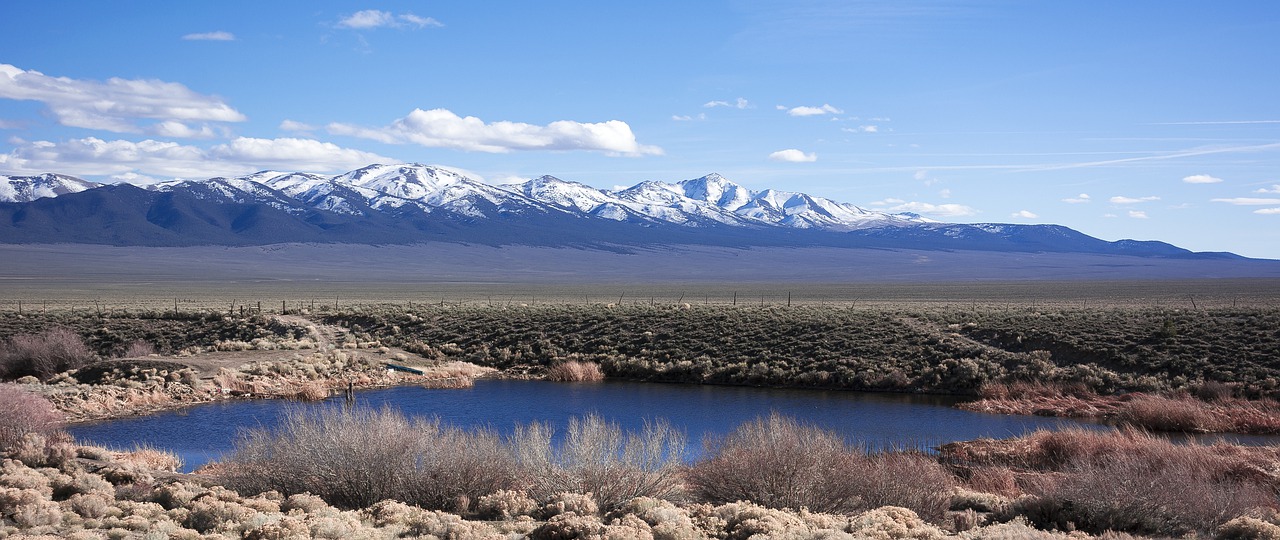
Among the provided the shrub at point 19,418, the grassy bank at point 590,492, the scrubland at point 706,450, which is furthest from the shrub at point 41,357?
the grassy bank at point 590,492

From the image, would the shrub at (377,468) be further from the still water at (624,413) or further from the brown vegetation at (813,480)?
the still water at (624,413)

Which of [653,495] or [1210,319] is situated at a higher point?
[1210,319]

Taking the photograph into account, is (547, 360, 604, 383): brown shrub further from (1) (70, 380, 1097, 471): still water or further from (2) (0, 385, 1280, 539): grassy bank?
(2) (0, 385, 1280, 539): grassy bank

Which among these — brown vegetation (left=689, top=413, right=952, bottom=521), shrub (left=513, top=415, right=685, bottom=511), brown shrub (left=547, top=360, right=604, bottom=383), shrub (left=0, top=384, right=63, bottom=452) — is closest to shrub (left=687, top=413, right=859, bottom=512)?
brown vegetation (left=689, top=413, right=952, bottom=521)

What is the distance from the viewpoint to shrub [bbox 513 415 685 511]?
17891mm

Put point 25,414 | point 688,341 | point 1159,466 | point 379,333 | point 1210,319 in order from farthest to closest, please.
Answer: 1. point 379,333
2. point 688,341
3. point 1210,319
4. point 25,414
5. point 1159,466

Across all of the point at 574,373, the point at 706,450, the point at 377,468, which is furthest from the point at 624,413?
the point at 377,468

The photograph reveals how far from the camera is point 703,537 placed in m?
14.8

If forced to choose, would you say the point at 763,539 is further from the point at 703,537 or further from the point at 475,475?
the point at 475,475

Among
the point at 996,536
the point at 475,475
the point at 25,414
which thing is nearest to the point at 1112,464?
the point at 996,536

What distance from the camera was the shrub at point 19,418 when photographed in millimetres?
22625

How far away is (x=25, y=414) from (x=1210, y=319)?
142ft

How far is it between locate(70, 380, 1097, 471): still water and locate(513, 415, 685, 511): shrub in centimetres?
748

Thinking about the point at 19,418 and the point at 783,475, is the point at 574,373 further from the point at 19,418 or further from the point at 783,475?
the point at 783,475
